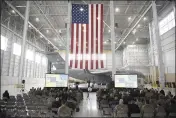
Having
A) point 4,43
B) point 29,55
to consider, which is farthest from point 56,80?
point 29,55

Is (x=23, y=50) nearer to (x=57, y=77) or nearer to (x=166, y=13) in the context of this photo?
(x=57, y=77)

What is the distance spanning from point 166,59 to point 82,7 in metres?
14.6

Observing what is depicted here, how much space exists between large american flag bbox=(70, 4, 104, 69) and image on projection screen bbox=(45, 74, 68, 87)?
150cm

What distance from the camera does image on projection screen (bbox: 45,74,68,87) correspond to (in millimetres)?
12609

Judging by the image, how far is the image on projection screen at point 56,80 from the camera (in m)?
12.6

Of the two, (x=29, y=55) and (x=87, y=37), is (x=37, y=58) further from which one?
(x=87, y=37)

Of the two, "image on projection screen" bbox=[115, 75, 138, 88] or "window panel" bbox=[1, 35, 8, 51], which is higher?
"window panel" bbox=[1, 35, 8, 51]

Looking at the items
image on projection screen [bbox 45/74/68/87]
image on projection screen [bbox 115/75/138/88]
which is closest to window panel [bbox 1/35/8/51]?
image on projection screen [bbox 45/74/68/87]

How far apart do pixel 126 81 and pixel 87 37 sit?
531 centimetres

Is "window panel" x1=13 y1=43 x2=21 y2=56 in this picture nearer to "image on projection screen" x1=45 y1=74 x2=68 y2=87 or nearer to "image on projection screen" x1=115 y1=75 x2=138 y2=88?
→ "image on projection screen" x1=45 y1=74 x2=68 y2=87

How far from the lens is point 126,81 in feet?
40.9

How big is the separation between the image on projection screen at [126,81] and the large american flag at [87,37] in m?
2.03

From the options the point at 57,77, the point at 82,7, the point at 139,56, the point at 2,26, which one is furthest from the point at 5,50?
the point at 139,56

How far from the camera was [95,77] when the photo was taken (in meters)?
19.7
